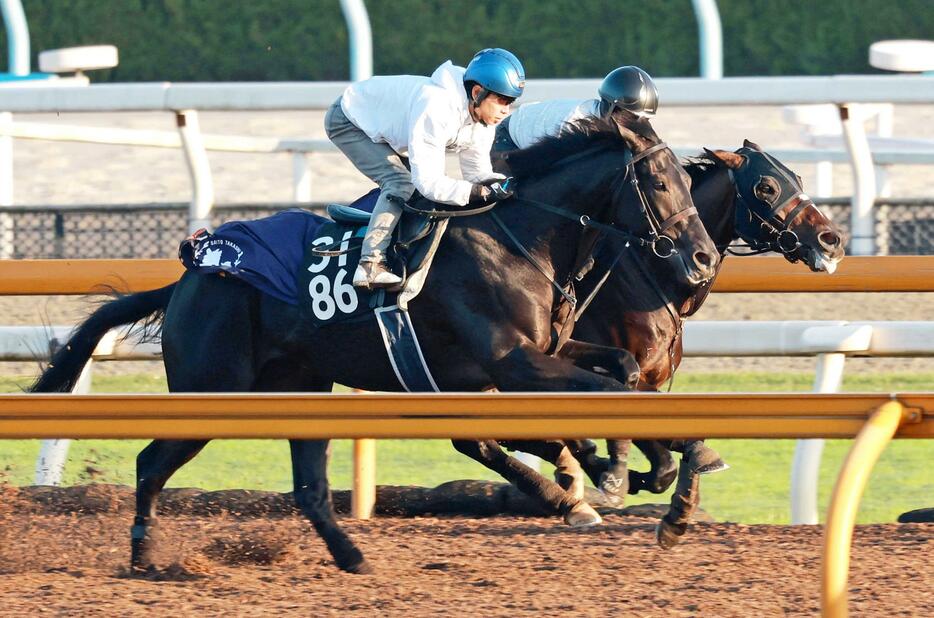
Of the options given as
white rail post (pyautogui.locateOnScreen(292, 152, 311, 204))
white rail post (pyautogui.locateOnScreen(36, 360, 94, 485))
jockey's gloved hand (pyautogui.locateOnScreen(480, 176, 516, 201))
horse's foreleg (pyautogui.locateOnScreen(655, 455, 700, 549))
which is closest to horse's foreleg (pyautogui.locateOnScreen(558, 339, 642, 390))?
horse's foreleg (pyautogui.locateOnScreen(655, 455, 700, 549))

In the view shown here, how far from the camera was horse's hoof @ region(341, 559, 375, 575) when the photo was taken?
4.26m

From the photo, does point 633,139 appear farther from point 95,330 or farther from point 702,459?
point 95,330

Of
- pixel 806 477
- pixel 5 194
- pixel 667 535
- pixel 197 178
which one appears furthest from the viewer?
pixel 5 194

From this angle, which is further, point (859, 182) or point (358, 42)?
point (358, 42)

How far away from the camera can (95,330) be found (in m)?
5.00

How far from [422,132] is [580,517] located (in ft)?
3.80

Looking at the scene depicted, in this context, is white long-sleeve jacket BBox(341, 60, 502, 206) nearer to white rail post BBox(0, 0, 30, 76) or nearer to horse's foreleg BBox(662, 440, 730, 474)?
horse's foreleg BBox(662, 440, 730, 474)

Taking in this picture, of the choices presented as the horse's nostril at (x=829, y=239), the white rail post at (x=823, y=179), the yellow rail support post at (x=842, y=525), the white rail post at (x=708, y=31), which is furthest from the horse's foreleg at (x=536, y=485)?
the white rail post at (x=823, y=179)

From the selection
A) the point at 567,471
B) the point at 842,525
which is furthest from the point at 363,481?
the point at 842,525

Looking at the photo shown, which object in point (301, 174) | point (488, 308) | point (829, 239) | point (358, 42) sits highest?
point (358, 42)

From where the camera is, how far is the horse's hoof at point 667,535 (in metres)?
4.48

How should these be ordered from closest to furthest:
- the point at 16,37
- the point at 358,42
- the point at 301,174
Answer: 1. the point at 358,42
2. the point at 16,37
3. the point at 301,174

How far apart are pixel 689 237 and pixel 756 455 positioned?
1853mm

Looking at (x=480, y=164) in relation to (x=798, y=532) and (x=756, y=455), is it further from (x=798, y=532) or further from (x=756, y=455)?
(x=756, y=455)
